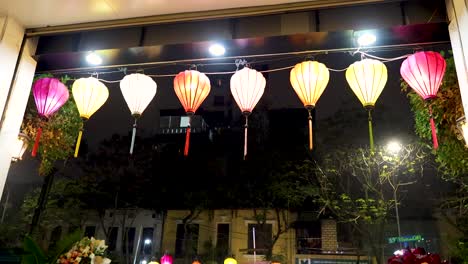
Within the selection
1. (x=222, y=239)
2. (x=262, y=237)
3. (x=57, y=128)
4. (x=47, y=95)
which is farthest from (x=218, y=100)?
(x=47, y=95)

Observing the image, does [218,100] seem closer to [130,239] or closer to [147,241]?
[147,241]

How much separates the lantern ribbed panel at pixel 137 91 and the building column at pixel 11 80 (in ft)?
3.18

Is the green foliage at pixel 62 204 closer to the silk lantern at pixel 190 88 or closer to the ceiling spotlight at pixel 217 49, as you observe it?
the silk lantern at pixel 190 88

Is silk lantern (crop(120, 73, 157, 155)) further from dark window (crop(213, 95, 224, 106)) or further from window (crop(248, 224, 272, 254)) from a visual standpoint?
window (crop(248, 224, 272, 254))

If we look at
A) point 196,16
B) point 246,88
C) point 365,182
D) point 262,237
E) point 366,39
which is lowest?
point 262,237

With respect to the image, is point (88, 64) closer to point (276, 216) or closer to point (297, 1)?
point (297, 1)

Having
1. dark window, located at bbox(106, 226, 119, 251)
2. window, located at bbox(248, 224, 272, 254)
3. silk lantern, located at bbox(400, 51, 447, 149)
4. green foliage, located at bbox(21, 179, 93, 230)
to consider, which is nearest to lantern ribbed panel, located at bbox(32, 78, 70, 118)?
silk lantern, located at bbox(400, 51, 447, 149)

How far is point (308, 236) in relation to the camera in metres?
15.6

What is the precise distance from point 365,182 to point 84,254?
33.4 feet

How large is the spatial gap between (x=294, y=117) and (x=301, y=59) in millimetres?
11526

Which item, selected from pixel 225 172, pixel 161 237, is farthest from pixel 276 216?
pixel 161 237

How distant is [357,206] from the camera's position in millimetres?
12352

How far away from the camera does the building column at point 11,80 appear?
3.42 m

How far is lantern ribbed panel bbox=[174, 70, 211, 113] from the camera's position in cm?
361
